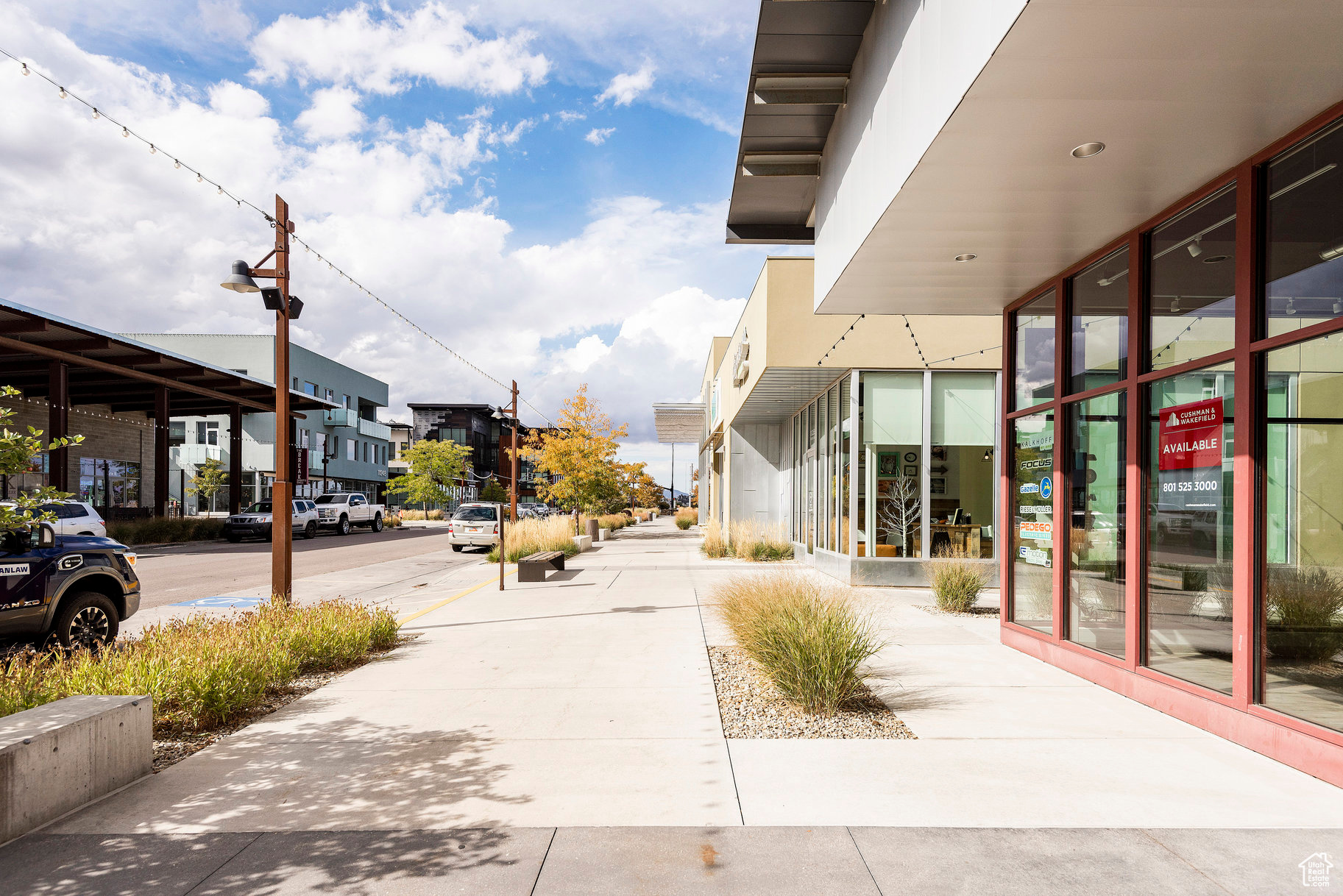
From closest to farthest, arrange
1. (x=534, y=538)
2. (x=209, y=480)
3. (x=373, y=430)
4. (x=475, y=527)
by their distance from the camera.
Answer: (x=534, y=538), (x=475, y=527), (x=209, y=480), (x=373, y=430)

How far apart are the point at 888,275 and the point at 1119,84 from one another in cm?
397

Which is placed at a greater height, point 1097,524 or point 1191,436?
point 1191,436

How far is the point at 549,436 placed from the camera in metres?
32.0

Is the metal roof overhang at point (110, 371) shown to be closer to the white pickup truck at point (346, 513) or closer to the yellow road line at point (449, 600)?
the white pickup truck at point (346, 513)

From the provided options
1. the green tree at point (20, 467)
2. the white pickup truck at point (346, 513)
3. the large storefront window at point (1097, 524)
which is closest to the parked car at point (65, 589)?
the green tree at point (20, 467)

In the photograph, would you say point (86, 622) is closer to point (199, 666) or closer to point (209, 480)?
point (199, 666)

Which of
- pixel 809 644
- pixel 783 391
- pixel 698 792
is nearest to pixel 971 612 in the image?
pixel 809 644

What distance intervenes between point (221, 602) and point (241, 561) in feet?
31.5

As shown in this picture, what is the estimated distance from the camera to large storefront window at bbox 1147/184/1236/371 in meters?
5.82

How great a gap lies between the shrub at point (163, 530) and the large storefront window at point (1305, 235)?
95.3ft

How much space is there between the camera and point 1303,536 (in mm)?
5301

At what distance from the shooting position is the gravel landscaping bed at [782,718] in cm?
568

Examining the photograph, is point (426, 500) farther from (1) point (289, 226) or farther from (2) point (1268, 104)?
(2) point (1268, 104)

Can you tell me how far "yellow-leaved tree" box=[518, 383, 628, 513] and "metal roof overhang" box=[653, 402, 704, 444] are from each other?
10.9 meters
